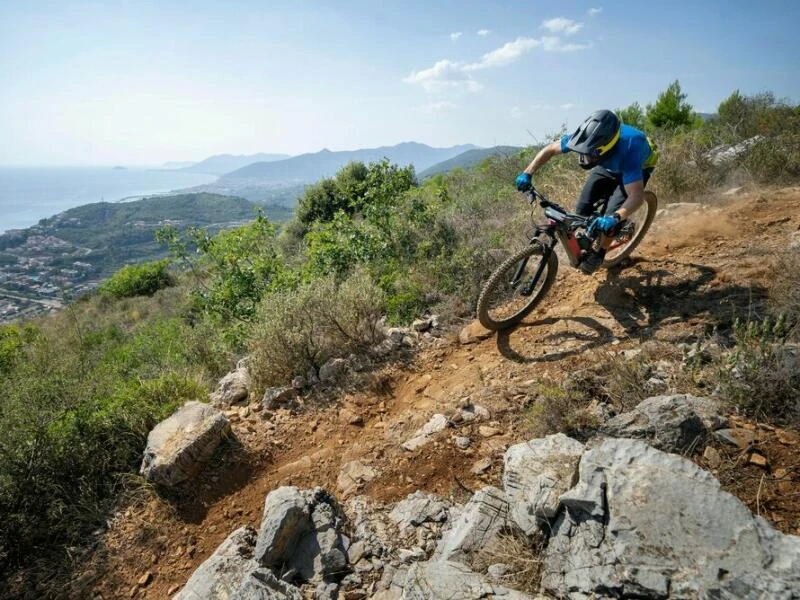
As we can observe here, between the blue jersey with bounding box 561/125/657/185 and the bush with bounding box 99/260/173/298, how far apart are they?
27.1 meters

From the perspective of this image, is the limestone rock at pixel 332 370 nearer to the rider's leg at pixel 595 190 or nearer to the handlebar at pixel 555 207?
the handlebar at pixel 555 207

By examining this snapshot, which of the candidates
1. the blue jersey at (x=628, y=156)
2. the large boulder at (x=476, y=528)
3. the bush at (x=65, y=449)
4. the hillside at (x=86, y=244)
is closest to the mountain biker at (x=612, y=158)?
the blue jersey at (x=628, y=156)

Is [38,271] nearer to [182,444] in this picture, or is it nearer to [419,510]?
[182,444]

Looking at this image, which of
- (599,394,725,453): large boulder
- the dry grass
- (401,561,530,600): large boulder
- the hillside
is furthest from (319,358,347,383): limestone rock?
the hillside

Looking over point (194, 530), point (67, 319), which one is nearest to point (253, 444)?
point (194, 530)

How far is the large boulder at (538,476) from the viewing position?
2.15 meters

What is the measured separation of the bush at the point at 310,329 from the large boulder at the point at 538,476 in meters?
2.56

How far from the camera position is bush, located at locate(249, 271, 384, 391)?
14.4 feet

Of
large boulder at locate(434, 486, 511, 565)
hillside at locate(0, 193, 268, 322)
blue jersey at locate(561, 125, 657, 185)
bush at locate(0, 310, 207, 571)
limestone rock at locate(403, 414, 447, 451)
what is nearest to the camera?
large boulder at locate(434, 486, 511, 565)

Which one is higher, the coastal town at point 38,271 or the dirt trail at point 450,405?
the dirt trail at point 450,405

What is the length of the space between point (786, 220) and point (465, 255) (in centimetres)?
456

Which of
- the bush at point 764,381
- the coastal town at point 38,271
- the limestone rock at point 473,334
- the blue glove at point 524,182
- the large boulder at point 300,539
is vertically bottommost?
the coastal town at point 38,271

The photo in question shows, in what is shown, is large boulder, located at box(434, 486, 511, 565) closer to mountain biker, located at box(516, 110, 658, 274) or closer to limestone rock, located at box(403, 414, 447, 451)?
limestone rock, located at box(403, 414, 447, 451)

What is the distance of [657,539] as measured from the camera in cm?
171
